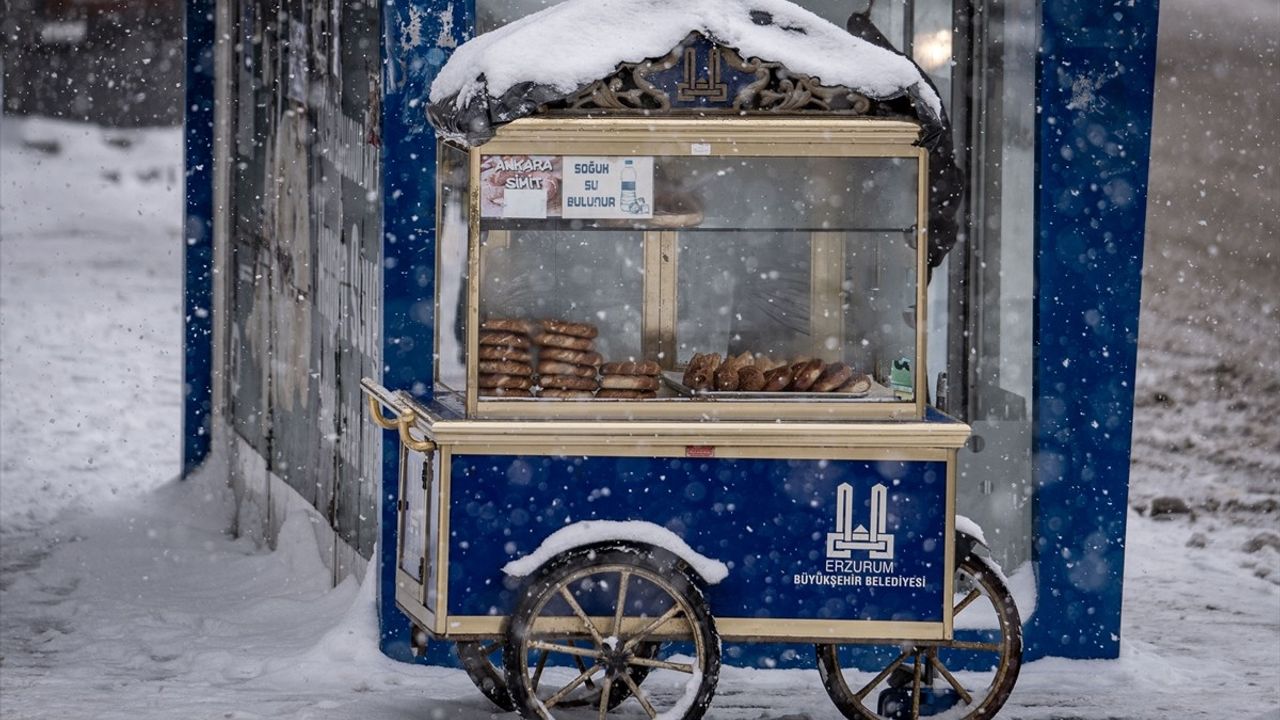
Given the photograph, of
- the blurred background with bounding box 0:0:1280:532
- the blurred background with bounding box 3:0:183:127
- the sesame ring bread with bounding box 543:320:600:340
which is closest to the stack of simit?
the sesame ring bread with bounding box 543:320:600:340

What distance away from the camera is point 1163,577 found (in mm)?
11102

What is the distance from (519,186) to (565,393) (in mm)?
786

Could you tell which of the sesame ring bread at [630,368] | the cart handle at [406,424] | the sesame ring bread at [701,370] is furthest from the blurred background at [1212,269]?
the cart handle at [406,424]

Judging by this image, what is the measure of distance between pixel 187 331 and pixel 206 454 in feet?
3.16

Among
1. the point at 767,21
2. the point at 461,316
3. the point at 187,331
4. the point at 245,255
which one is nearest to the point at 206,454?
the point at 187,331

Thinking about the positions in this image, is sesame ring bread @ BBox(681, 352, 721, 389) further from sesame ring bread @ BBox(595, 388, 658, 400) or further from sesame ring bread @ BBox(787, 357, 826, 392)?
sesame ring bread @ BBox(787, 357, 826, 392)

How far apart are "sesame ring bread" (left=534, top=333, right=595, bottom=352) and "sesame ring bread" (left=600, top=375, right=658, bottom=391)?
0.57 feet

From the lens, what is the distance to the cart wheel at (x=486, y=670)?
7.29 meters

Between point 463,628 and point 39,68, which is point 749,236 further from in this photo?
point 39,68

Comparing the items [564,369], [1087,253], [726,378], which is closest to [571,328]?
[564,369]

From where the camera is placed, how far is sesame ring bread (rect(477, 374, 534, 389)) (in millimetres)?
6922

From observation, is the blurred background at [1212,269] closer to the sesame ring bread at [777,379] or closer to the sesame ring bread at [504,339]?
the sesame ring bread at [777,379]

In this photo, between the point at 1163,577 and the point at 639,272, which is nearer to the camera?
the point at 639,272

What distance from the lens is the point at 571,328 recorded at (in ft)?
23.5
